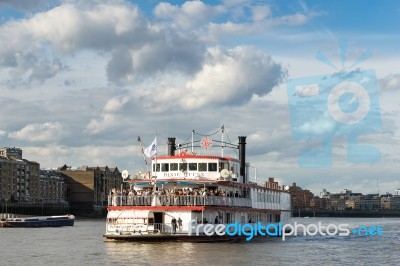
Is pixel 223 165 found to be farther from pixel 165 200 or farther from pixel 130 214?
pixel 130 214

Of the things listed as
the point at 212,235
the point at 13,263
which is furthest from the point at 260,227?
the point at 13,263

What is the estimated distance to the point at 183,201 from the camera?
55.8m

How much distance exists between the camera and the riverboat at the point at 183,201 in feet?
181

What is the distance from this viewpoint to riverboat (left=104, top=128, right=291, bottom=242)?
5525 cm

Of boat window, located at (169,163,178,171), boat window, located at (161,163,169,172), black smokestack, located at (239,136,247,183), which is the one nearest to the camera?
boat window, located at (169,163,178,171)

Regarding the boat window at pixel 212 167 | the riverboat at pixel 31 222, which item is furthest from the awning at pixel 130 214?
the riverboat at pixel 31 222

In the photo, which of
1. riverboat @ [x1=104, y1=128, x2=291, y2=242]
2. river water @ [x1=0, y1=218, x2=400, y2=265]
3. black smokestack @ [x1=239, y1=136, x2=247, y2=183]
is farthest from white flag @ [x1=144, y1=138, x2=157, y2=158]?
black smokestack @ [x1=239, y1=136, x2=247, y2=183]

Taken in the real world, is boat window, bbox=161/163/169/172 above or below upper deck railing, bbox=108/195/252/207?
above

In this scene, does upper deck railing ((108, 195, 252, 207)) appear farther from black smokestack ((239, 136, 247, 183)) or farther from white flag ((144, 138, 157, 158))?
black smokestack ((239, 136, 247, 183))

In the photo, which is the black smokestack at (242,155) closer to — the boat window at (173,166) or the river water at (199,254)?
the river water at (199,254)

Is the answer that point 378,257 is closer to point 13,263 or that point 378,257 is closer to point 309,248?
point 309,248

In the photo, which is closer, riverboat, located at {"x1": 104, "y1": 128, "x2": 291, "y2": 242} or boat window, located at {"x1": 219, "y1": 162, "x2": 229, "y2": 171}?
riverboat, located at {"x1": 104, "y1": 128, "x2": 291, "y2": 242}

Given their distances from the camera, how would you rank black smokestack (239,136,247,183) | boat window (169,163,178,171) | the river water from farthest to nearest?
black smokestack (239,136,247,183) < boat window (169,163,178,171) < the river water

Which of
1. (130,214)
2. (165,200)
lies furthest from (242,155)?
(130,214)
